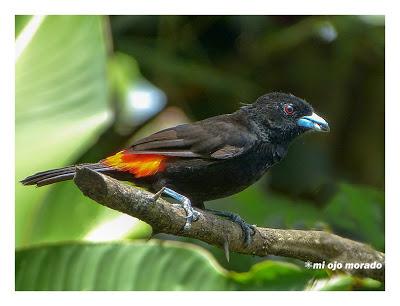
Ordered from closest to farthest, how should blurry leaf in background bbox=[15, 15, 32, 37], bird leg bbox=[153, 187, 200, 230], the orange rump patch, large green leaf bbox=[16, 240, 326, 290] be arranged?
1. bird leg bbox=[153, 187, 200, 230]
2. the orange rump patch
3. large green leaf bbox=[16, 240, 326, 290]
4. blurry leaf in background bbox=[15, 15, 32, 37]

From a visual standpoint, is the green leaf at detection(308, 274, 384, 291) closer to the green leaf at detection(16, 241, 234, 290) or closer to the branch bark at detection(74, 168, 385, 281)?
the branch bark at detection(74, 168, 385, 281)

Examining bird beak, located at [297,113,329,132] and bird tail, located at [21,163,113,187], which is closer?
bird tail, located at [21,163,113,187]

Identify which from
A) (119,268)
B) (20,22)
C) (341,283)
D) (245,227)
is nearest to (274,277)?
(245,227)

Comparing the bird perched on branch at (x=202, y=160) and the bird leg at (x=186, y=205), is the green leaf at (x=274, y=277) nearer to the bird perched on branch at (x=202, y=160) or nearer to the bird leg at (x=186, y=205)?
the bird perched on branch at (x=202, y=160)

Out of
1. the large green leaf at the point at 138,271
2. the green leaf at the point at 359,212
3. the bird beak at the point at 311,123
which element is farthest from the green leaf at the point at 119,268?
the green leaf at the point at 359,212

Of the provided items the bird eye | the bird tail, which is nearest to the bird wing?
the bird eye

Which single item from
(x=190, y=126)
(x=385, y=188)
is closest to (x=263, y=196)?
(x=385, y=188)

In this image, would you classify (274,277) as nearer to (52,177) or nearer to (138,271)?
(138,271)
